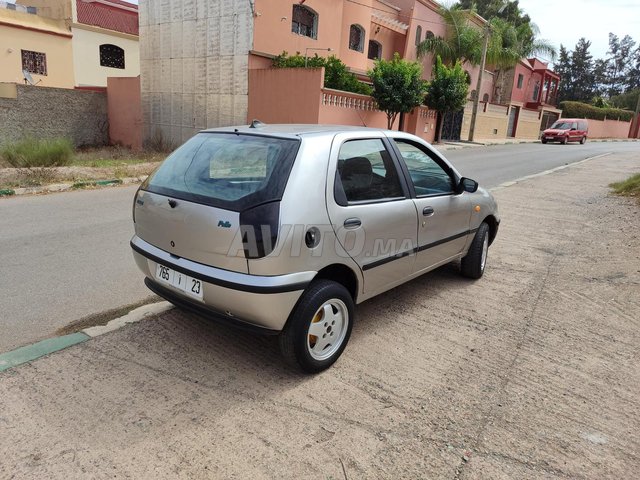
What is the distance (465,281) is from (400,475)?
306cm

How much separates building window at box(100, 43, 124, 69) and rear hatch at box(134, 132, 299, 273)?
28921 millimetres

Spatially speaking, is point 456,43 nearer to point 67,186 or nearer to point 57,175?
point 57,175

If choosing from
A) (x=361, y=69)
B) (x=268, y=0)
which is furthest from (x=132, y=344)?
(x=361, y=69)

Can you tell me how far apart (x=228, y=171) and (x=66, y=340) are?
1711 mm

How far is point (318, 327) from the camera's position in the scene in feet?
10.4

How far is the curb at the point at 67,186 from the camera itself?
945 cm

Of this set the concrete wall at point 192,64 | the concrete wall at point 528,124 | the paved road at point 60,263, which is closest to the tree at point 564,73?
the concrete wall at point 528,124

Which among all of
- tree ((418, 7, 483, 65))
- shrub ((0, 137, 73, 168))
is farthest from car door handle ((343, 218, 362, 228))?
tree ((418, 7, 483, 65))

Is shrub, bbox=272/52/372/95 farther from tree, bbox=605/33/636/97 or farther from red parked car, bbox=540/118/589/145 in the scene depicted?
tree, bbox=605/33/636/97

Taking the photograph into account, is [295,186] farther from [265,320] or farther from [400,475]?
[400,475]

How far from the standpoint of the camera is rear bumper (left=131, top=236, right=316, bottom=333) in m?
2.84

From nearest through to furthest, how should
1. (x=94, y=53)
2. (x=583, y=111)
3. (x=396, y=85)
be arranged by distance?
1. (x=396, y=85)
2. (x=94, y=53)
3. (x=583, y=111)

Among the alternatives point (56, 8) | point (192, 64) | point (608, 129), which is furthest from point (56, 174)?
point (608, 129)

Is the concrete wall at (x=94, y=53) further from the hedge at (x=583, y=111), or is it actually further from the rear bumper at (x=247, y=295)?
Result: the hedge at (x=583, y=111)
